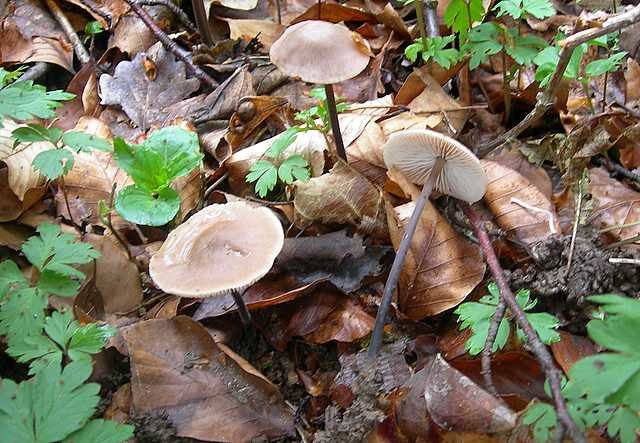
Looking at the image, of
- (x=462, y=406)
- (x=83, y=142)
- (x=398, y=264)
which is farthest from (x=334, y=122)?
(x=462, y=406)

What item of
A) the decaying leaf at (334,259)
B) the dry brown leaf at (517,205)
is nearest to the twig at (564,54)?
the dry brown leaf at (517,205)

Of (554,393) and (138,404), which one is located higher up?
(554,393)

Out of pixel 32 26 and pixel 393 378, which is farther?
pixel 32 26

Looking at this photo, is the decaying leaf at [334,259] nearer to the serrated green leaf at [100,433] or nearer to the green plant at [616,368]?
the serrated green leaf at [100,433]

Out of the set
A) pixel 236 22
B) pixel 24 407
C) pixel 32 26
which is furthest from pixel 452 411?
pixel 32 26

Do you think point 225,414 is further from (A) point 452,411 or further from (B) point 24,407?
(A) point 452,411

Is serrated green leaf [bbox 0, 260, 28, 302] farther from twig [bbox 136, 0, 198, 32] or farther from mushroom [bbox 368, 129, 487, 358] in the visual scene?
twig [bbox 136, 0, 198, 32]
